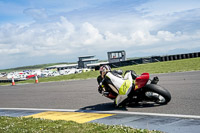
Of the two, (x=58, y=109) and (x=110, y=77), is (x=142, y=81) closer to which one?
(x=110, y=77)

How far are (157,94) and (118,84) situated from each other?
1.08 meters

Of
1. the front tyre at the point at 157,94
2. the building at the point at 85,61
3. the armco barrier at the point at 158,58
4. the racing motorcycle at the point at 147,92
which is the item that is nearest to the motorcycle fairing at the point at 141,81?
the racing motorcycle at the point at 147,92

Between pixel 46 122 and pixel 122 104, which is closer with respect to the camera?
pixel 46 122

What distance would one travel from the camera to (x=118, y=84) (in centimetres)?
786

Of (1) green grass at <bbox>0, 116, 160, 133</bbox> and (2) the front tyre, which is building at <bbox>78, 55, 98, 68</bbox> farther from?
(1) green grass at <bbox>0, 116, 160, 133</bbox>

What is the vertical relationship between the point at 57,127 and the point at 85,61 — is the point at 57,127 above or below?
below

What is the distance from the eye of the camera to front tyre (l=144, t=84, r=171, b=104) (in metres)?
7.38

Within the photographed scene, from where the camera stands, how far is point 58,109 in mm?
9266

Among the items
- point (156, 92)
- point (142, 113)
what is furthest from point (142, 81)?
point (142, 113)

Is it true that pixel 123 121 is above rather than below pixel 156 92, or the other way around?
below

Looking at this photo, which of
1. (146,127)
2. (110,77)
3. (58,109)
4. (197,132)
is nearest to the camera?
(197,132)

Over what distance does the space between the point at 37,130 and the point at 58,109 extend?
329 centimetres

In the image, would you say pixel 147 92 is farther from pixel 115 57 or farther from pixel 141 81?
pixel 115 57

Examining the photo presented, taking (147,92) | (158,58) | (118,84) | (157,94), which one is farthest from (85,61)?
(157,94)
